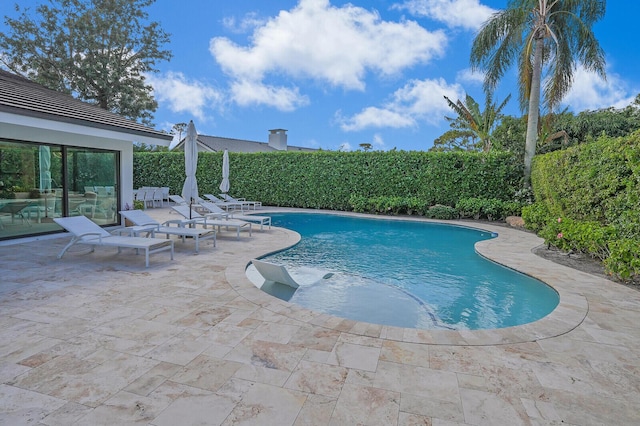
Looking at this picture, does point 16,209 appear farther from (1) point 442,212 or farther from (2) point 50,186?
(1) point 442,212

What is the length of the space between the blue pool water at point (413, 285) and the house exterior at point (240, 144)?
24870mm

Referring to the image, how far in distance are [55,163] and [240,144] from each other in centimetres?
3189

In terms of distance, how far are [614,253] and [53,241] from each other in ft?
42.9

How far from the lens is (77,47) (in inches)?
1038

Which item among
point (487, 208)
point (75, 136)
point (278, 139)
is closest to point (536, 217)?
point (487, 208)

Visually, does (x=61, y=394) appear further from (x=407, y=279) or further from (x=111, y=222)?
(x=111, y=222)

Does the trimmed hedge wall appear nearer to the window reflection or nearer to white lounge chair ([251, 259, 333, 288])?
the window reflection

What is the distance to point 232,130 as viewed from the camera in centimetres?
4322

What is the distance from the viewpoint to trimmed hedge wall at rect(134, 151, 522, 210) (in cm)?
1784

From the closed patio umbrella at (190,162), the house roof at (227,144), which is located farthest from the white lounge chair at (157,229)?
the house roof at (227,144)

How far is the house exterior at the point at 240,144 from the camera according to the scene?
3631 centimetres

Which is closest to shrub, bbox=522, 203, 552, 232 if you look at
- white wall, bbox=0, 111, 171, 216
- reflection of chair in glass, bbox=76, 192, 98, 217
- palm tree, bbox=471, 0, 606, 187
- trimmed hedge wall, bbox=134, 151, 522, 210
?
palm tree, bbox=471, 0, 606, 187

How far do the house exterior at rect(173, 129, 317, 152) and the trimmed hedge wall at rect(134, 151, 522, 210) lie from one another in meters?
8.88

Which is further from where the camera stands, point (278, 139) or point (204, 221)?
point (278, 139)
